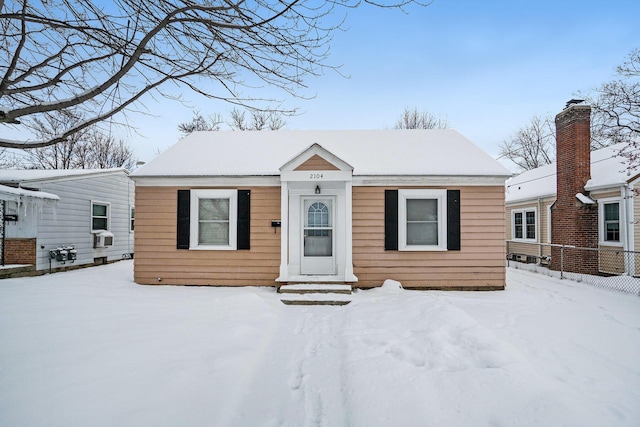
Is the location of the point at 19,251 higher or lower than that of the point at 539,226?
lower

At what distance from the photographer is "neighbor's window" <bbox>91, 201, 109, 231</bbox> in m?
12.7

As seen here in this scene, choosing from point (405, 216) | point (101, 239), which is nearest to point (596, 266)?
point (405, 216)

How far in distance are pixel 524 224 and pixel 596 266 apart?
174 inches

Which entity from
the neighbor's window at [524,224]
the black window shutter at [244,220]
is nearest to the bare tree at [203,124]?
the black window shutter at [244,220]

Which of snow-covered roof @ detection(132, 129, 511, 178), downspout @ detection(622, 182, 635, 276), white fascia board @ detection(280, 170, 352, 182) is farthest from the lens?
downspout @ detection(622, 182, 635, 276)

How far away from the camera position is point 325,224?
320 inches

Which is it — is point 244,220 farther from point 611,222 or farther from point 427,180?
point 611,222

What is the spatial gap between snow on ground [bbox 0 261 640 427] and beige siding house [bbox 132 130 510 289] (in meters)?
1.56

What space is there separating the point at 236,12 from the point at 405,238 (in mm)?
6331

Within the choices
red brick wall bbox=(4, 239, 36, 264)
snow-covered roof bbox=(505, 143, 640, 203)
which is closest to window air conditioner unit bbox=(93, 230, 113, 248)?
red brick wall bbox=(4, 239, 36, 264)

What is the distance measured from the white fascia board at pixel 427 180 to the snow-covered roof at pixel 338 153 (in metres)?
0.12

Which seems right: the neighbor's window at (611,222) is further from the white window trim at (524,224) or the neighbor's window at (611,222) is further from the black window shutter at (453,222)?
the black window shutter at (453,222)

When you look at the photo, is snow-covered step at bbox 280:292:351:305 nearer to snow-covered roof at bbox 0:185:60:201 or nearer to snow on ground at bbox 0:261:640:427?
snow on ground at bbox 0:261:640:427

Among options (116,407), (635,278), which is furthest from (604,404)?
(635,278)
